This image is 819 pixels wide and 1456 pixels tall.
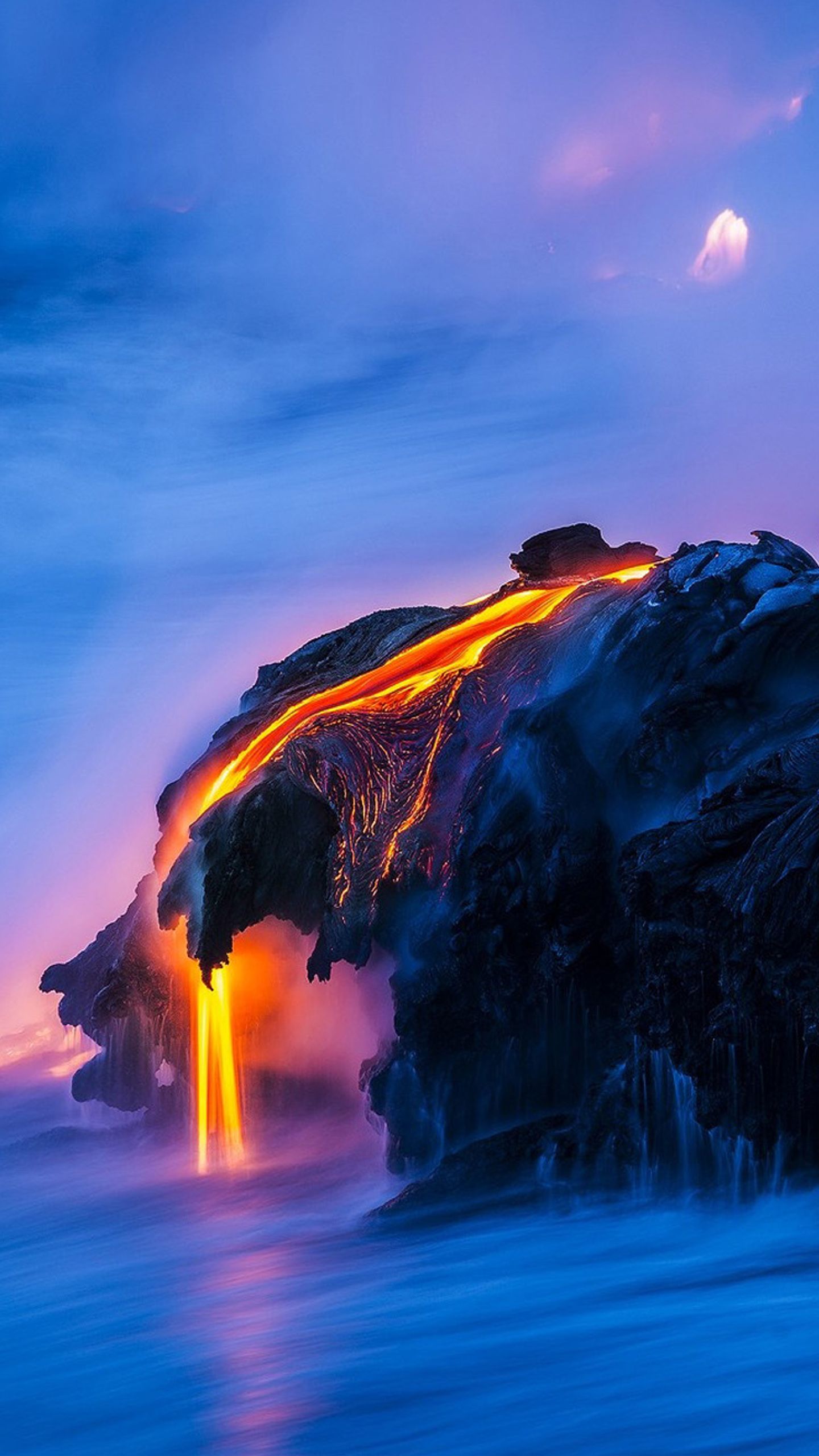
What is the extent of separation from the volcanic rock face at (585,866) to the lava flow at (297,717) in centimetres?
29

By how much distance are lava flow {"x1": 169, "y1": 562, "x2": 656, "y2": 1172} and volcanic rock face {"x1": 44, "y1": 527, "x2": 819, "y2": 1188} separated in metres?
0.29

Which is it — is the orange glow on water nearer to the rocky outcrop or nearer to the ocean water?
the ocean water

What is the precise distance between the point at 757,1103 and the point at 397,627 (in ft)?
19.8

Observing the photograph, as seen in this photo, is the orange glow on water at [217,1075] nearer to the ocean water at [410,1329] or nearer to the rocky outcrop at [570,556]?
the ocean water at [410,1329]

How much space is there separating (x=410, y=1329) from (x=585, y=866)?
301 cm

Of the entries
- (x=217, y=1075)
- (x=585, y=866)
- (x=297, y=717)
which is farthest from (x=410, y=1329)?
(x=297, y=717)

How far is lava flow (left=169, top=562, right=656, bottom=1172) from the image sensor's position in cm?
1184

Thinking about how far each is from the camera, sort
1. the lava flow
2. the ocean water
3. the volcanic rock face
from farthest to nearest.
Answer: the lava flow, the volcanic rock face, the ocean water

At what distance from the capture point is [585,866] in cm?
958

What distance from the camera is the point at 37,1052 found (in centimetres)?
1867

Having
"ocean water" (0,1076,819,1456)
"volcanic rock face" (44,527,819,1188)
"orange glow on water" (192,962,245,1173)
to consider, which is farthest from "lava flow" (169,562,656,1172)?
"ocean water" (0,1076,819,1456)

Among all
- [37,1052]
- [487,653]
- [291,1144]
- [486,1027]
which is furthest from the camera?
[37,1052]

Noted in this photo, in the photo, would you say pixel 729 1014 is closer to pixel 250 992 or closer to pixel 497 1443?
pixel 497 1443

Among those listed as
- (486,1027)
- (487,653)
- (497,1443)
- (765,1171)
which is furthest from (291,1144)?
(497,1443)
